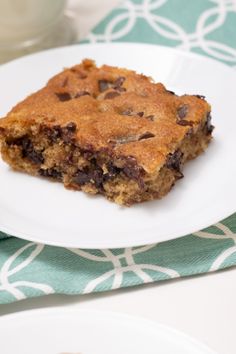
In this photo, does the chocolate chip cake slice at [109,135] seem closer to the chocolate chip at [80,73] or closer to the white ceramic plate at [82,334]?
the chocolate chip at [80,73]

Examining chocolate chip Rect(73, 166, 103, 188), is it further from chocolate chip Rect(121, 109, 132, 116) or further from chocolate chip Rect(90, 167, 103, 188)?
chocolate chip Rect(121, 109, 132, 116)

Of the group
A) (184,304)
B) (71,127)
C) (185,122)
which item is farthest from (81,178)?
(184,304)

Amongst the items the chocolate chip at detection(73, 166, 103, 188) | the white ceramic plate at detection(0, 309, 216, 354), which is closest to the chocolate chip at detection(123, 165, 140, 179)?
the chocolate chip at detection(73, 166, 103, 188)

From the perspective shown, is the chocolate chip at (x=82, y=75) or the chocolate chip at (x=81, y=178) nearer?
the chocolate chip at (x=81, y=178)

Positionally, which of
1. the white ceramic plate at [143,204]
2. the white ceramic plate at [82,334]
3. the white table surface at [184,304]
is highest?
the white ceramic plate at [143,204]

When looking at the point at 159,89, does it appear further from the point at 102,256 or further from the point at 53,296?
the point at 53,296

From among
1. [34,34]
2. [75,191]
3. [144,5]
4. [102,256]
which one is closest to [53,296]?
[102,256]

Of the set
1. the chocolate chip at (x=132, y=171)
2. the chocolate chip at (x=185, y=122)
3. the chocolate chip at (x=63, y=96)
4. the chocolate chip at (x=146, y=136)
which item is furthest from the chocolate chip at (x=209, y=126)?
the chocolate chip at (x=63, y=96)
